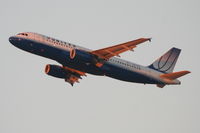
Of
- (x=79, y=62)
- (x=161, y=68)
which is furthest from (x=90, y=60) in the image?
(x=161, y=68)

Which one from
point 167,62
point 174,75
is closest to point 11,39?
point 174,75

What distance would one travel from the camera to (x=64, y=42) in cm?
5847

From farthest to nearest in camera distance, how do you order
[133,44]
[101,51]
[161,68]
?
[161,68], [101,51], [133,44]

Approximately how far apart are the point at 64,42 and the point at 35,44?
13.3ft

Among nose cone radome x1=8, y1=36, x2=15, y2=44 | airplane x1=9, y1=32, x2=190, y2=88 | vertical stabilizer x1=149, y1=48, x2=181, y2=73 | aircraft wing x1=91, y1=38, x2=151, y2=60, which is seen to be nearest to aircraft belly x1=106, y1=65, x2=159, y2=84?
airplane x1=9, y1=32, x2=190, y2=88

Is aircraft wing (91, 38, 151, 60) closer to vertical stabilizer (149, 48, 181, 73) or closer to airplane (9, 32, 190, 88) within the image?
airplane (9, 32, 190, 88)

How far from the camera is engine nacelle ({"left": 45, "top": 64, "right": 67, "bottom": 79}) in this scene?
64.1 metres

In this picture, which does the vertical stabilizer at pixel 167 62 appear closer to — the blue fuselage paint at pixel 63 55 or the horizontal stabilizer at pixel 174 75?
the horizontal stabilizer at pixel 174 75

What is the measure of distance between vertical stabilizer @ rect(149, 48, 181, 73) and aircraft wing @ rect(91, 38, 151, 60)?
11.3m

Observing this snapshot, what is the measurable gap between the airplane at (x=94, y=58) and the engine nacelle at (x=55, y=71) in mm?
164

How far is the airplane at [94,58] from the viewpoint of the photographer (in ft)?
186

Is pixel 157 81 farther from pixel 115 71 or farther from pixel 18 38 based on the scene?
pixel 18 38

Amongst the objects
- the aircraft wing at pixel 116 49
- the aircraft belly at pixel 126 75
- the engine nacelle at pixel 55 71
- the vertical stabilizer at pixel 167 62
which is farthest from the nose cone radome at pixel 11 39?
the vertical stabilizer at pixel 167 62

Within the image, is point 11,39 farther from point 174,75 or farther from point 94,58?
point 174,75
